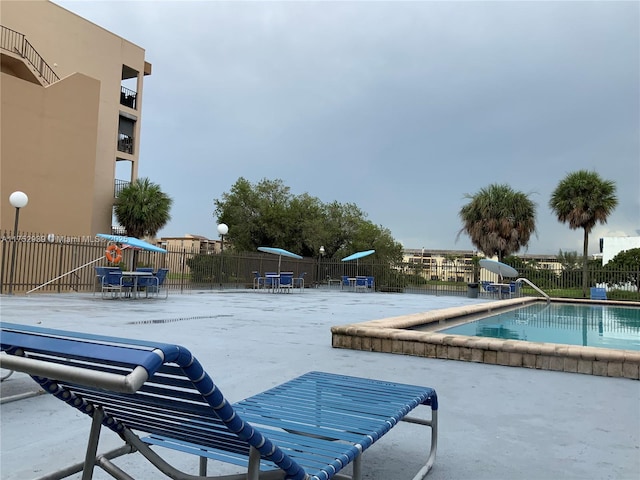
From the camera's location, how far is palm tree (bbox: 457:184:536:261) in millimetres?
27609

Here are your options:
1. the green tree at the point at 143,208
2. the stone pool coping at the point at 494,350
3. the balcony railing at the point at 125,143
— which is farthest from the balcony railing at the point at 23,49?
the stone pool coping at the point at 494,350

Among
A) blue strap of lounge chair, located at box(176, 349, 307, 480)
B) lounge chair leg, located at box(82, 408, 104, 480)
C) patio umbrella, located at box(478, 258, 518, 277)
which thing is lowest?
lounge chair leg, located at box(82, 408, 104, 480)

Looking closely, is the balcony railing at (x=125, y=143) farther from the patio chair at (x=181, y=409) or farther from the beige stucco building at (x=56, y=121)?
the patio chair at (x=181, y=409)

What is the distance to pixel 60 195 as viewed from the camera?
20156 mm

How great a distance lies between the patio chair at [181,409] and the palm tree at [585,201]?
25.2 m

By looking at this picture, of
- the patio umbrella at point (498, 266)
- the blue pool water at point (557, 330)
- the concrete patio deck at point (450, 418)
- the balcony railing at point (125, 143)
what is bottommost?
the blue pool water at point (557, 330)

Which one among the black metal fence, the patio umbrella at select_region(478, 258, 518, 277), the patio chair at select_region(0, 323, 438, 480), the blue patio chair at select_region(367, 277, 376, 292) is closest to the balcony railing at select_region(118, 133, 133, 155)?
the black metal fence

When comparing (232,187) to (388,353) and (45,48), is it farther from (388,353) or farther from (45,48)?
(388,353)

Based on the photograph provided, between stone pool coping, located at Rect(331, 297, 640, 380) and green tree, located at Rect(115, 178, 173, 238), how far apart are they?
821 inches

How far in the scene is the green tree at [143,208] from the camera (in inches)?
973

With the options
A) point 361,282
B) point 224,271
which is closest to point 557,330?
point 224,271

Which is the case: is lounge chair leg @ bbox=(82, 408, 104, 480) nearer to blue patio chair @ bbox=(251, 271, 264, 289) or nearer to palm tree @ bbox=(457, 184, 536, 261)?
blue patio chair @ bbox=(251, 271, 264, 289)

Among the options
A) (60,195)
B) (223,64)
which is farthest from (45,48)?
(223,64)


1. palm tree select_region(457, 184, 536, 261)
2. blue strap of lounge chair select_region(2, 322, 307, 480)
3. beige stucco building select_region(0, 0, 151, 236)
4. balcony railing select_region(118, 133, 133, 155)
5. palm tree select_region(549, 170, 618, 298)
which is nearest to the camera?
blue strap of lounge chair select_region(2, 322, 307, 480)
